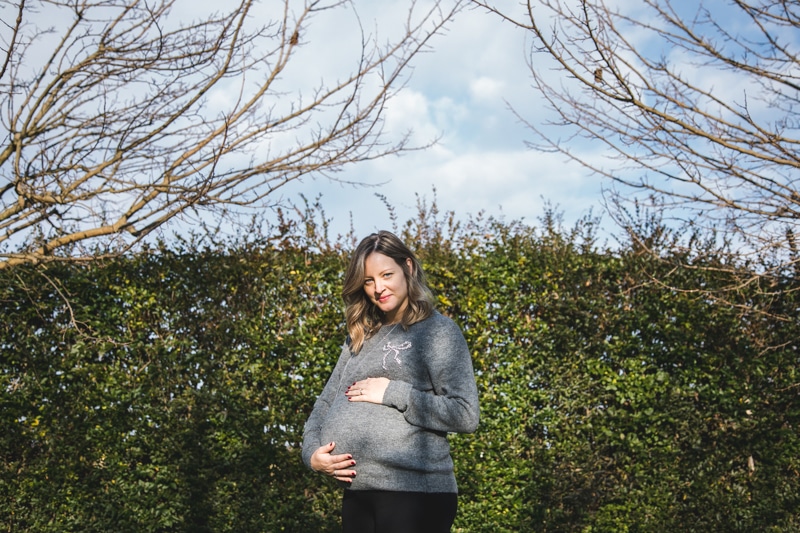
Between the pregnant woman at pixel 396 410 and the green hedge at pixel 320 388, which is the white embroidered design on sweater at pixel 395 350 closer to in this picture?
the pregnant woman at pixel 396 410

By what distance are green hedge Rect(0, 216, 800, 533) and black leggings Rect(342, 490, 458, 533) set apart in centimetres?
257

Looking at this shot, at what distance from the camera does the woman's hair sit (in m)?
2.65

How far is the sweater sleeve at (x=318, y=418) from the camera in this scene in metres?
2.65

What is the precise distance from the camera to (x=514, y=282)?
16.9 feet

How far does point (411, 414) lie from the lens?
2416 mm

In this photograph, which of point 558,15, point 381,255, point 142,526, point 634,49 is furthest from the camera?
point 142,526

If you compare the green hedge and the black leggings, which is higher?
the green hedge

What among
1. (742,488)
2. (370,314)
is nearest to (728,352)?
(742,488)

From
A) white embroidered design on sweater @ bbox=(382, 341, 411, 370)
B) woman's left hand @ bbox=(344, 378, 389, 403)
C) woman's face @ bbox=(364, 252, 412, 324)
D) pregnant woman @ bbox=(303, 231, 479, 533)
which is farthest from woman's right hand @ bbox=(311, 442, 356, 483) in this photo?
woman's face @ bbox=(364, 252, 412, 324)

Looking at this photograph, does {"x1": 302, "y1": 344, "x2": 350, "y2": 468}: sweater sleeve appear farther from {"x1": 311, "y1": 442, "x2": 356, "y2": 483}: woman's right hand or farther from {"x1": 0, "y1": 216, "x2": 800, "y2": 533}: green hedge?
{"x1": 0, "y1": 216, "x2": 800, "y2": 533}: green hedge

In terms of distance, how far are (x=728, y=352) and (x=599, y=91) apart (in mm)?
2135

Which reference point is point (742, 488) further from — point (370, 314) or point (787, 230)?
point (370, 314)

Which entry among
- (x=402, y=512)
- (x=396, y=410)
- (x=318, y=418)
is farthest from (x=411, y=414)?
(x=318, y=418)

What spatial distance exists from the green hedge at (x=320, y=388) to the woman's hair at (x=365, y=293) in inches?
90.5
